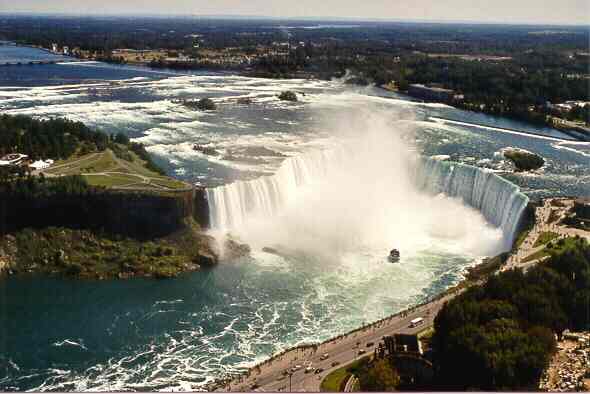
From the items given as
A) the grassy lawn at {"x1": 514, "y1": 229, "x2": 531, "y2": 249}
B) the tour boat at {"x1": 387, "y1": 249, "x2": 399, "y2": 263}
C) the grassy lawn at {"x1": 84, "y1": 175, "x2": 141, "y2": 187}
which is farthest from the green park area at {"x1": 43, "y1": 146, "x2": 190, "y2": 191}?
the grassy lawn at {"x1": 514, "y1": 229, "x2": 531, "y2": 249}

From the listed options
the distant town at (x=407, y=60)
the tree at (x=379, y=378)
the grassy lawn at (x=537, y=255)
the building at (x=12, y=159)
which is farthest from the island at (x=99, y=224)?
the distant town at (x=407, y=60)

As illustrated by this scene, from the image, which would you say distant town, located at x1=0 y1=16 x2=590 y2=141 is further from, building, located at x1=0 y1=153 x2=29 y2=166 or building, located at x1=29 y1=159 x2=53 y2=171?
building, located at x1=29 y1=159 x2=53 y2=171

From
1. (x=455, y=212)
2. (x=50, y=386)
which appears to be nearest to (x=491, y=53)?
(x=455, y=212)

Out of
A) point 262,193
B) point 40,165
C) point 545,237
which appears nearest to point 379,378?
point 545,237

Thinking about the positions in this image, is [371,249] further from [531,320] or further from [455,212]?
[531,320]

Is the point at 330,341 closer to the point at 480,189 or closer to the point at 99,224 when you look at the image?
the point at 99,224
